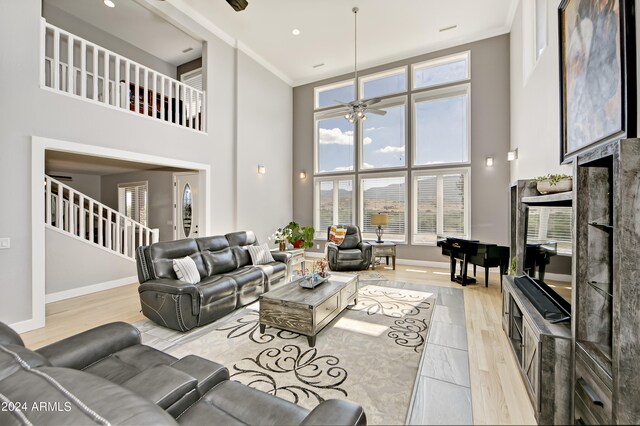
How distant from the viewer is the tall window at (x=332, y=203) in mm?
7062

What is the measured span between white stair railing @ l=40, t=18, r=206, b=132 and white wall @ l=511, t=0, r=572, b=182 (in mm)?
5328

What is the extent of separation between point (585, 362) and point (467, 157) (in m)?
5.26

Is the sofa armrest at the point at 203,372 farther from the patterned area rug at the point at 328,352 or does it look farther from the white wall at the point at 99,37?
the white wall at the point at 99,37

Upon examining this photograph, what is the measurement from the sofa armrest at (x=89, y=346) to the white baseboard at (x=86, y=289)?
3.19m

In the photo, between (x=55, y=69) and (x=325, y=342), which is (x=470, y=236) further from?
(x=55, y=69)

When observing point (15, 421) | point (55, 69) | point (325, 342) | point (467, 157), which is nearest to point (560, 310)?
point (325, 342)

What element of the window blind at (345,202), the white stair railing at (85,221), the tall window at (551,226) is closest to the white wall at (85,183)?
the white stair railing at (85,221)

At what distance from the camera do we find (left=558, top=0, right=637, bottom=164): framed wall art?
1.52 meters

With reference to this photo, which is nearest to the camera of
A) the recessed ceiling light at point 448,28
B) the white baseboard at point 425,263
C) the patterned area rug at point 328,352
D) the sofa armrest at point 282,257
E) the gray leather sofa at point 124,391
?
the gray leather sofa at point 124,391

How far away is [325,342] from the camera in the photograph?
2.66 meters

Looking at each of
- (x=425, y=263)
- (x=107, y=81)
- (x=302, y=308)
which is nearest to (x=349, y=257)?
(x=425, y=263)

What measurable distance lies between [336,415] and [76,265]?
16.7 ft

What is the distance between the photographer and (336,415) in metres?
0.93

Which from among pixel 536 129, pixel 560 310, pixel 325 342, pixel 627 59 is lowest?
pixel 325 342
